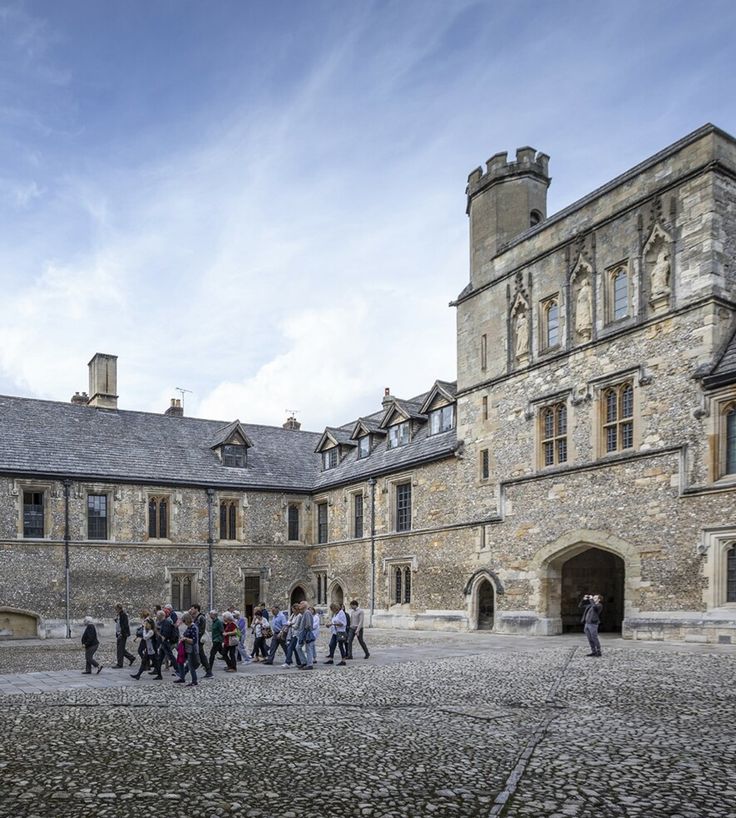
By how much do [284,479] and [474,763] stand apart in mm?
28942

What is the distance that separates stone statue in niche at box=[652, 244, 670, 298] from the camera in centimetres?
1997

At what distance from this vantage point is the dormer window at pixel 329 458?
3681 cm

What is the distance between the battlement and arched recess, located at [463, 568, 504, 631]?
43.7 ft

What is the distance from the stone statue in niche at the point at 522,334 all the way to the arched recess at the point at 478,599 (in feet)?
23.0

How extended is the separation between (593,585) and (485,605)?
139 inches

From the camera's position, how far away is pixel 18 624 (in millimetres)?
28562

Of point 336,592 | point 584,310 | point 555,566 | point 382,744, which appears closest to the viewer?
point 382,744

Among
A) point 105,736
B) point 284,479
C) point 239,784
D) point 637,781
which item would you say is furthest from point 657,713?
point 284,479

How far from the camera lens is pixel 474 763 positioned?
24.3 ft

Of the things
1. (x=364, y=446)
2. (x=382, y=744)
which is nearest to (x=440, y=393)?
(x=364, y=446)

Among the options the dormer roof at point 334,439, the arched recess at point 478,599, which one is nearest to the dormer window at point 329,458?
the dormer roof at point 334,439

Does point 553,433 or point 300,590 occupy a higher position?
point 553,433

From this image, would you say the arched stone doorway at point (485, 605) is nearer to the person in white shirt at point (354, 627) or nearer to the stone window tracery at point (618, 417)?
the stone window tracery at point (618, 417)

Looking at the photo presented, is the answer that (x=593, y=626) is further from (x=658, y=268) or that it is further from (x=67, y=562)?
Result: (x=67, y=562)
